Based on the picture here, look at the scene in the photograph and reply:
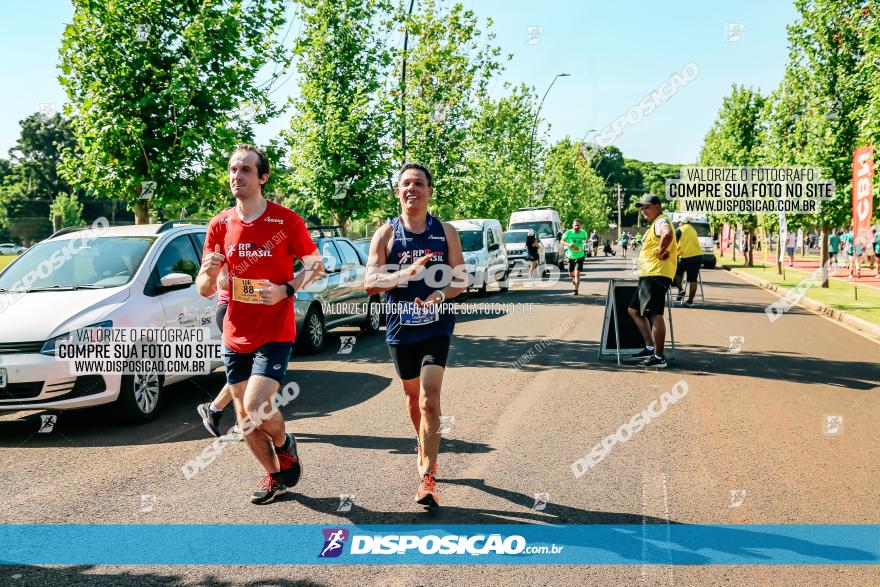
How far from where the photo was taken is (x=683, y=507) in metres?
4.76

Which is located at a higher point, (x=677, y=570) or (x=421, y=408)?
(x=421, y=408)

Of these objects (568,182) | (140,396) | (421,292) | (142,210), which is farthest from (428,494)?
(568,182)

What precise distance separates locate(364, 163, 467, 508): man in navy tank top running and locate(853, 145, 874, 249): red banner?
13.6 metres

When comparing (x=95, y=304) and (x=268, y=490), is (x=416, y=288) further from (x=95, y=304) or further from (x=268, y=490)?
(x=95, y=304)

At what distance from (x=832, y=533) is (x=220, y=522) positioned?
11.7 feet

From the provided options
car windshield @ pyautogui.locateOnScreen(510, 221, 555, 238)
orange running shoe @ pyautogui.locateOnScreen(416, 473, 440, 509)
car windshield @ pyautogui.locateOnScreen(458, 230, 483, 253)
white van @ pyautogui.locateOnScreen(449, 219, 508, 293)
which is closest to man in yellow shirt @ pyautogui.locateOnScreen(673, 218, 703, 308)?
white van @ pyautogui.locateOnScreen(449, 219, 508, 293)

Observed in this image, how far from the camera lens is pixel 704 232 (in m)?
42.8

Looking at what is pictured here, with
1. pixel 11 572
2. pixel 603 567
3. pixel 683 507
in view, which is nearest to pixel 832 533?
pixel 683 507

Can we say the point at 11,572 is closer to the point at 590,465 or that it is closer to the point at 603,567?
the point at 603,567

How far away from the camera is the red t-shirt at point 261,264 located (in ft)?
15.6

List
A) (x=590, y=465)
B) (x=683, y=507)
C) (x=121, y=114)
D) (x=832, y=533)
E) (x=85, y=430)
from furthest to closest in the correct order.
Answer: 1. (x=121, y=114)
2. (x=85, y=430)
3. (x=590, y=465)
4. (x=683, y=507)
5. (x=832, y=533)

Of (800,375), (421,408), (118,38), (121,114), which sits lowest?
(800,375)

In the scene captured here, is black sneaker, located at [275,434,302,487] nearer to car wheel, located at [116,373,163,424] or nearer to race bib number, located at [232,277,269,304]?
race bib number, located at [232,277,269,304]

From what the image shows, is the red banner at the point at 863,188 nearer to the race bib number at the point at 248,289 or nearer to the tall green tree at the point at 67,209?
the race bib number at the point at 248,289
